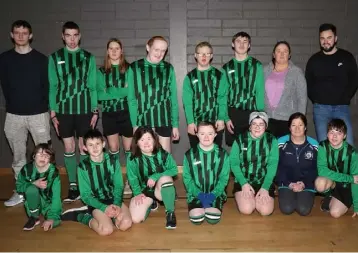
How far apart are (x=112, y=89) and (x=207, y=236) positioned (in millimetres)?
1704

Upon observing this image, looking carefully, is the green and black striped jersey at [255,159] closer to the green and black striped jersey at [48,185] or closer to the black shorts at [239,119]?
the black shorts at [239,119]

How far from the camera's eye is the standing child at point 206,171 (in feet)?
11.1

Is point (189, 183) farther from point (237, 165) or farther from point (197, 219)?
point (237, 165)

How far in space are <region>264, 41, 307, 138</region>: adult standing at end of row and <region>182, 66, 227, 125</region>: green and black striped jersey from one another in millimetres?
491

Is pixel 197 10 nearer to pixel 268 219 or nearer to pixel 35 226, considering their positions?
pixel 268 219

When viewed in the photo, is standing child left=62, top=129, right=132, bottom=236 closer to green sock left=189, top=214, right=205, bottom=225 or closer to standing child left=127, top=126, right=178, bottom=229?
standing child left=127, top=126, right=178, bottom=229

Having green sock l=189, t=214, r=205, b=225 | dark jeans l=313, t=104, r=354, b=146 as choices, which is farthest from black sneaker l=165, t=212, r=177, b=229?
dark jeans l=313, t=104, r=354, b=146

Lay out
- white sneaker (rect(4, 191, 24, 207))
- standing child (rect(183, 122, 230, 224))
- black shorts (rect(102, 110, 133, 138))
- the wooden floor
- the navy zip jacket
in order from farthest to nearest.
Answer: black shorts (rect(102, 110, 133, 138)) → white sneaker (rect(4, 191, 24, 207)) → the navy zip jacket → standing child (rect(183, 122, 230, 224)) → the wooden floor

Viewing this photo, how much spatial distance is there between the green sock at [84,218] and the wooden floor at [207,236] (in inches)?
1.6

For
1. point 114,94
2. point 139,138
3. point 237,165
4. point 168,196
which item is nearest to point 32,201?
point 139,138

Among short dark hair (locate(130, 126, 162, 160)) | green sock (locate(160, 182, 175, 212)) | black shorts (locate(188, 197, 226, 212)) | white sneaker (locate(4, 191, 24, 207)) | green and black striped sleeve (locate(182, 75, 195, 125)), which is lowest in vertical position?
white sneaker (locate(4, 191, 24, 207))

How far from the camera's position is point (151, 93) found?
365 cm

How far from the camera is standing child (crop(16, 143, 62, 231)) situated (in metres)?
3.22

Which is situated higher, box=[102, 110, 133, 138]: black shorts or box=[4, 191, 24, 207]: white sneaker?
box=[102, 110, 133, 138]: black shorts
